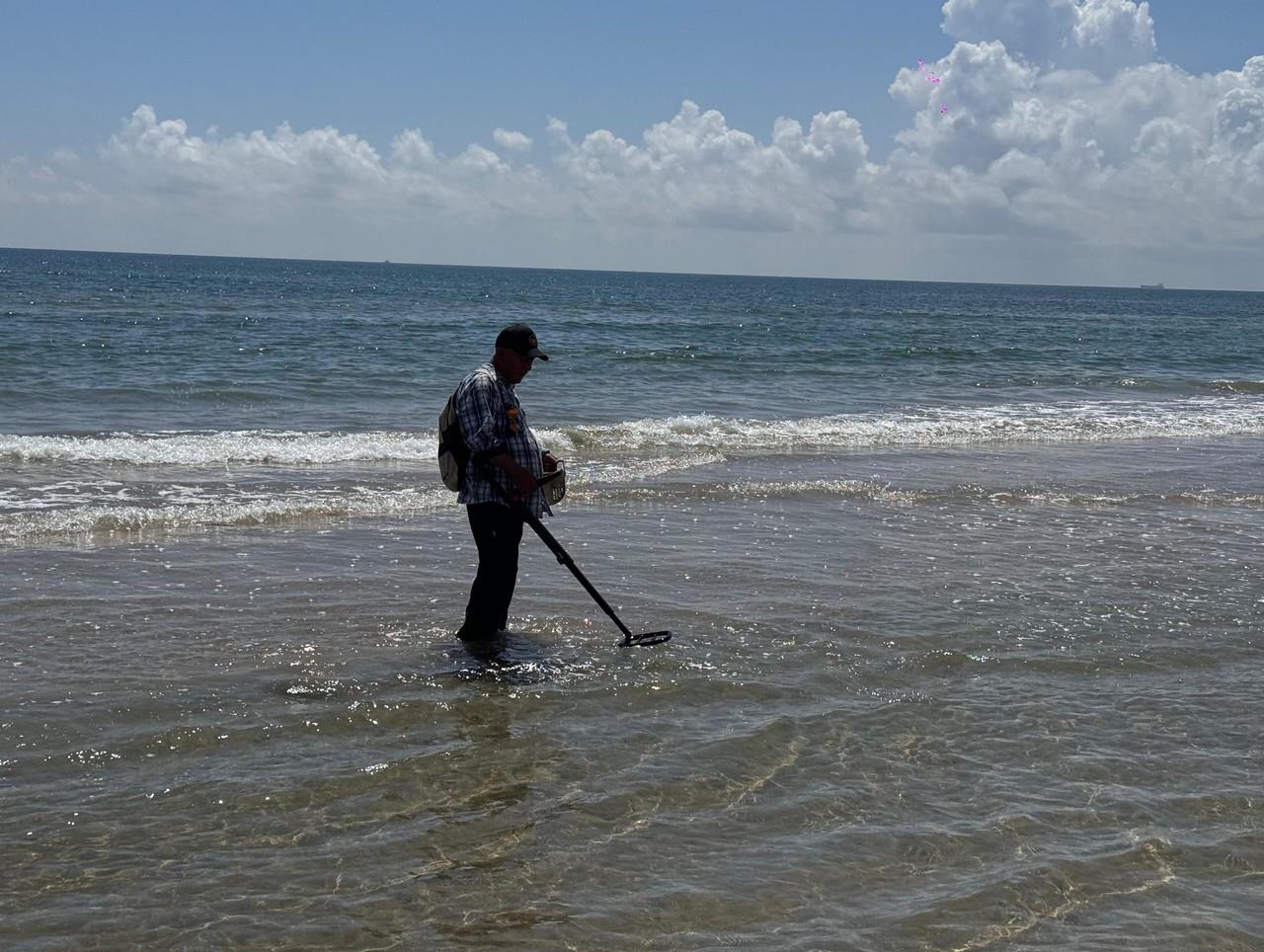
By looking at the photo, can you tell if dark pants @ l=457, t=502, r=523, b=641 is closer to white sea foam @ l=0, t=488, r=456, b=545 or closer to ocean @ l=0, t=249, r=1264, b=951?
ocean @ l=0, t=249, r=1264, b=951

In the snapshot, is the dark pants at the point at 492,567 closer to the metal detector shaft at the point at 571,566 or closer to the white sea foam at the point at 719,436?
the metal detector shaft at the point at 571,566

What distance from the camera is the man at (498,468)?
5.93 metres

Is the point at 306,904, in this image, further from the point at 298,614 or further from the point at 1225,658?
the point at 1225,658

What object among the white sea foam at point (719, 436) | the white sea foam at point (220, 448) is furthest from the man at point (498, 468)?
the white sea foam at point (220, 448)

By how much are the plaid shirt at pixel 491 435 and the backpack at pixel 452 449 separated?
0.09 feet

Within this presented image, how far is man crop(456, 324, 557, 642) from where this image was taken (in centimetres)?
593

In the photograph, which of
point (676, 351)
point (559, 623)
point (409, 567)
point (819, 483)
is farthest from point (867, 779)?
point (676, 351)

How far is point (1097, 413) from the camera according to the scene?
798 inches

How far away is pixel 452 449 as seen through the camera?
606 cm

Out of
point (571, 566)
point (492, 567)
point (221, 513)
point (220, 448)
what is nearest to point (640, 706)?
point (571, 566)

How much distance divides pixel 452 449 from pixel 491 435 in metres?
0.24

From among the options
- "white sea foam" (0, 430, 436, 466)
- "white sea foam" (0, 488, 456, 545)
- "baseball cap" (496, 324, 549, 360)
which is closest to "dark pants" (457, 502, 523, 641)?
"baseball cap" (496, 324, 549, 360)

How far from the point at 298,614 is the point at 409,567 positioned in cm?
129

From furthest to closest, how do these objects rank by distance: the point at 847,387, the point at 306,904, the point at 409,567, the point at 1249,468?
the point at 847,387 < the point at 1249,468 < the point at 409,567 < the point at 306,904
